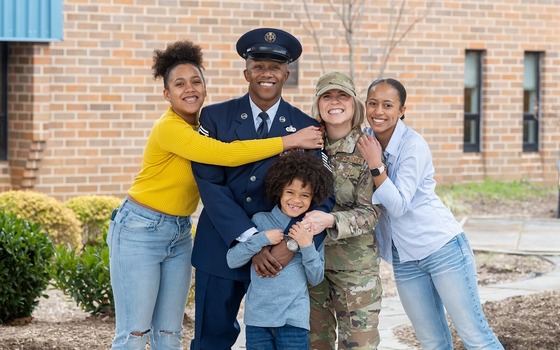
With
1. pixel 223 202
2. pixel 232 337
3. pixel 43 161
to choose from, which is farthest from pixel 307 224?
pixel 43 161

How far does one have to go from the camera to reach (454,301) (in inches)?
206

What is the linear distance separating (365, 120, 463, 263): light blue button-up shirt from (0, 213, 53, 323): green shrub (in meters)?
3.12

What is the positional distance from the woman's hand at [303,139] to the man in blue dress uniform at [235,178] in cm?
11

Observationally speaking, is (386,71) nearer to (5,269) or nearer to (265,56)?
A: (5,269)

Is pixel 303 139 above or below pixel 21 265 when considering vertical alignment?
above

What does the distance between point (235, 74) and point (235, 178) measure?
9.11 metres

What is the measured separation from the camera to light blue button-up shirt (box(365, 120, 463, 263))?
5.17 metres

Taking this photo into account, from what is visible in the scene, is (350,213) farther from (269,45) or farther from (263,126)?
(269,45)

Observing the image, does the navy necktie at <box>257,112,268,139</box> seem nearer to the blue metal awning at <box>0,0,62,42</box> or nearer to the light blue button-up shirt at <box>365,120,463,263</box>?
the light blue button-up shirt at <box>365,120,463,263</box>

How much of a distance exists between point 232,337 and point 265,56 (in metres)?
1.35

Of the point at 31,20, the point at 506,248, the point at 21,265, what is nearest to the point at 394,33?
the point at 506,248

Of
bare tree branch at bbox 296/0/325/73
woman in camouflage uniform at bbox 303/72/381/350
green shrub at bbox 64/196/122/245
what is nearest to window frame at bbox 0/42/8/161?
green shrub at bbox 64/196/122/245

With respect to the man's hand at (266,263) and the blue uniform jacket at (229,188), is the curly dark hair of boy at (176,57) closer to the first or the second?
the blue uniform jacket at (229,188)

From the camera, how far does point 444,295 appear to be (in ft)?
17.2
